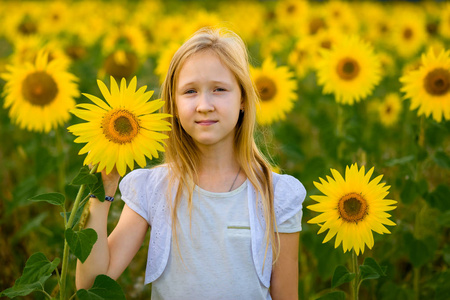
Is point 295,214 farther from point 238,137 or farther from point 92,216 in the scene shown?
point 92,216

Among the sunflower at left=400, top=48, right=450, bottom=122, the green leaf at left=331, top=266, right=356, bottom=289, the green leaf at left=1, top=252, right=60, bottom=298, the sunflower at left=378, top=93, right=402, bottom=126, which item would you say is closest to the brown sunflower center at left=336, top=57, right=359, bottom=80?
the sunflower at left=400, top=48, right=450, bottom=122

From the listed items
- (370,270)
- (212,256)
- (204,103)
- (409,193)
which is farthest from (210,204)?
(409,193)

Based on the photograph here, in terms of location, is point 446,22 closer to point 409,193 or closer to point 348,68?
point 348,68

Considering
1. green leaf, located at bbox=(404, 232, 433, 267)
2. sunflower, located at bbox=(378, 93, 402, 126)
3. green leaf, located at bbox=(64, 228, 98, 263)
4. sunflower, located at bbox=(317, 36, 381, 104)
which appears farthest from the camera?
sunflower, located at bbox=(378, 93, 402, 126)

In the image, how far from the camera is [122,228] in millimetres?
1885

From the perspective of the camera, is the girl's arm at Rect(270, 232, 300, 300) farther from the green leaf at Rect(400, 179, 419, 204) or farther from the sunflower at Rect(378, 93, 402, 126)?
the sunflower at Rect(378, 93, 402, 126)

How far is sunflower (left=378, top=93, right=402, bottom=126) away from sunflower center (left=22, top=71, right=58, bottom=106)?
2507 millimetres

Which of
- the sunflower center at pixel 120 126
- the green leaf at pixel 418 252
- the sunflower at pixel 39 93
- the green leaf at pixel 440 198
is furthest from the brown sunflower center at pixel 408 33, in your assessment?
the sunflower center at pixel 120 126

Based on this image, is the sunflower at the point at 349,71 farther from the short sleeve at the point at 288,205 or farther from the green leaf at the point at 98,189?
the green leaf at the point at 98,189

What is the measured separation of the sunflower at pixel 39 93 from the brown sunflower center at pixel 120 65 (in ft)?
3.16

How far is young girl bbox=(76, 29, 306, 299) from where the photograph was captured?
1.85 metres

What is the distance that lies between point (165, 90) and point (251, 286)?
28.7 inches

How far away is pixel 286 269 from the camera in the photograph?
1941 millimetres

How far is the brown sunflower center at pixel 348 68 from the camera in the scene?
329cm
